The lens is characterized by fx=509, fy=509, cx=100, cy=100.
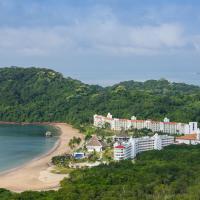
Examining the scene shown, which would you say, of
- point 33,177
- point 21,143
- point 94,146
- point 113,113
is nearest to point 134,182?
point 33,177

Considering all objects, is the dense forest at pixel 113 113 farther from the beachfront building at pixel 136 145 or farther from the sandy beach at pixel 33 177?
the sandy beach at pixel 33 177

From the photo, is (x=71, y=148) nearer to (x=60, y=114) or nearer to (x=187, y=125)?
(x=187, y=125)

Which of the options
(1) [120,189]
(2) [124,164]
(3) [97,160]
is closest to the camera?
(1) [120,189]

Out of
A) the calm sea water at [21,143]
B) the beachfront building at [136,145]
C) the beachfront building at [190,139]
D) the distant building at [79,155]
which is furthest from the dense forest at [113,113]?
the calm sea water at [21,143]

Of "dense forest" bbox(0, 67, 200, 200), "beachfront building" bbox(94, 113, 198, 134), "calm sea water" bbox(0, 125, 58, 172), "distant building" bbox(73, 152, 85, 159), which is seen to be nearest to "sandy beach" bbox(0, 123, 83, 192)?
"calm sea water" bbox(0, 125, 58, 172)

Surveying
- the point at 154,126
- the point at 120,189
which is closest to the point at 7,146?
the point at 154,126

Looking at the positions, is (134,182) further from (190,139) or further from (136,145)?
(190,139)
